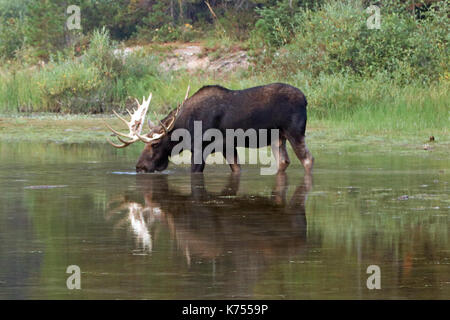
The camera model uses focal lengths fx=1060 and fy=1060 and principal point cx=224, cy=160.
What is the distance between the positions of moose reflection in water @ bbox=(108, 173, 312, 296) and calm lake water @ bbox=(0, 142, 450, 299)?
0.01 meters

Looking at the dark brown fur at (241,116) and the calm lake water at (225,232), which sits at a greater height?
the dark brown fur at (241,116)

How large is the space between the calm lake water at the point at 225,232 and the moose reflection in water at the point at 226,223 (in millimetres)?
14

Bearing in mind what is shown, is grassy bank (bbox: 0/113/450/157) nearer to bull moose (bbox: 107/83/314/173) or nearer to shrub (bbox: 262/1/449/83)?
bull moose (bbox: 107/83/314/173)

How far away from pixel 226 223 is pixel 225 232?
2.01 ft

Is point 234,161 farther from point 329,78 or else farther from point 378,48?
point 378,48

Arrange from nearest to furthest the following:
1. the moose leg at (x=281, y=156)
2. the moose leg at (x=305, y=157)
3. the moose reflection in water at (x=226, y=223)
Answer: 1. the moose reflection in water at (x=226, y=223)
2. the moose leg at (x=305, y=157)
3. the moose leg at (x=281, y=156)

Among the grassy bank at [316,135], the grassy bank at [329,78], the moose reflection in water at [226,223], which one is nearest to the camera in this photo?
the moose reflection in water at [226,223]

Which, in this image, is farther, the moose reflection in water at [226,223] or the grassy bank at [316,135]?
the grassy bank at [316,135]

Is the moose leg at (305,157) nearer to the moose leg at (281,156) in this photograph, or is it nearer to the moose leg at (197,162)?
the moose leg at (281,156)

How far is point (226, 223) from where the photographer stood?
10.7 metres

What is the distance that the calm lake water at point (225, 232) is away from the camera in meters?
7.64

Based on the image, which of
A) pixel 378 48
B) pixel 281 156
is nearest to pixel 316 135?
pixel 281 156

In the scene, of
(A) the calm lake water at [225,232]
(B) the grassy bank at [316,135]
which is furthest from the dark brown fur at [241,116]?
(B) the grassy bank at [316,135]
